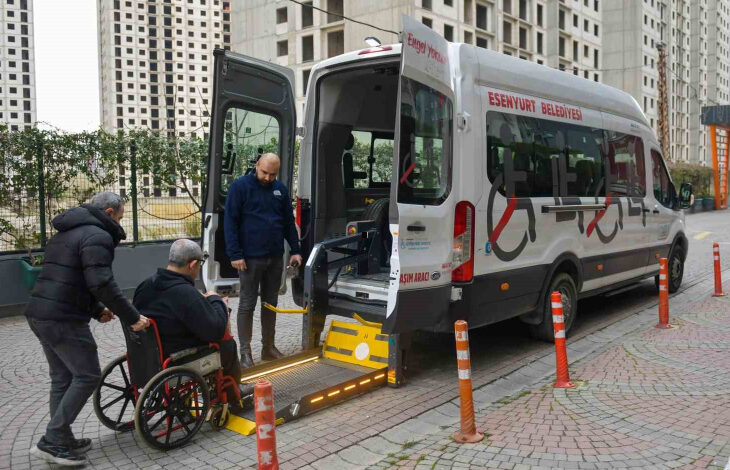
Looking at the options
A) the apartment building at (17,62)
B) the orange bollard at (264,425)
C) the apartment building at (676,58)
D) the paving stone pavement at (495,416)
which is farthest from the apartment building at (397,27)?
the apartment building at (17,62)

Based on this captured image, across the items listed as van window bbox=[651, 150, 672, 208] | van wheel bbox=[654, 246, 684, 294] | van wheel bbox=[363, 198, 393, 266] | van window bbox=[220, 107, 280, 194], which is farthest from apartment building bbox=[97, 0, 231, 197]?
van wheel bbox=[363, 198, 393, 266]

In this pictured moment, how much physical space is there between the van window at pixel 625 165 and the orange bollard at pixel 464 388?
4.20 m

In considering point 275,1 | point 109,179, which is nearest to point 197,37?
point 275,1

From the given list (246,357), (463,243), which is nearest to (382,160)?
(463,243)

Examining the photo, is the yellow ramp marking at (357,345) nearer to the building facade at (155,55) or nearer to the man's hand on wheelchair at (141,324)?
the man's hand on wheelchair at (141,324)

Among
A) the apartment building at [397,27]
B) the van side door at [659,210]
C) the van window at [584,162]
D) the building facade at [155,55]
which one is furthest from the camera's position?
the building facade at [155,55]

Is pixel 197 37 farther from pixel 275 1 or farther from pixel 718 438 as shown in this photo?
pixel 718 438

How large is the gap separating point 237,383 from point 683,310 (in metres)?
6.61

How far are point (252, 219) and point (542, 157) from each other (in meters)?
2.96

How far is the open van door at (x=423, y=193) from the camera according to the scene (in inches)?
197

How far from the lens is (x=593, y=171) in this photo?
736 centimetres

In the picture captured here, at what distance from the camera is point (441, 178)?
17.7 ft

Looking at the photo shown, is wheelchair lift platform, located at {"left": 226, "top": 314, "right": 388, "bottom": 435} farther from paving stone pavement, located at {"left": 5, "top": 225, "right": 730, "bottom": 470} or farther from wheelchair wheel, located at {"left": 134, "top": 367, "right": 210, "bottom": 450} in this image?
wheelchair wheel, located at {"left": 134, "top": 367, "right": 210, "bottom": 450}

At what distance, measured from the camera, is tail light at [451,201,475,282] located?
5.45 m
